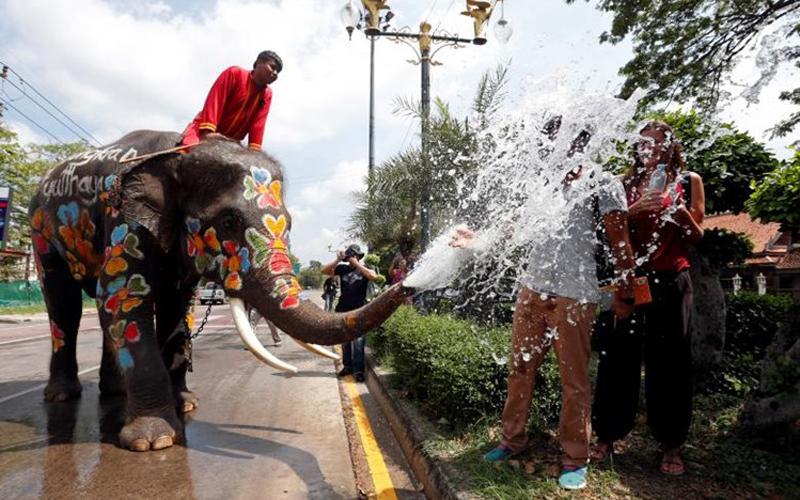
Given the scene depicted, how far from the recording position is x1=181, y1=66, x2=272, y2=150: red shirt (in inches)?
175

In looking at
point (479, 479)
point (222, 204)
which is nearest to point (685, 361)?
point (479, 479)

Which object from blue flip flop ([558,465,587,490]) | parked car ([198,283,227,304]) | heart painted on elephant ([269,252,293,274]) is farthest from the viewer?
parked car ([198,283,227,304])

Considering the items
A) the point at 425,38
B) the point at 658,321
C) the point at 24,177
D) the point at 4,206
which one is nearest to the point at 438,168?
the point at 425,38

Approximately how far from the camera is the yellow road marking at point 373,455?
3.25 m

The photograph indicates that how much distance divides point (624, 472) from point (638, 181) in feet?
5.72

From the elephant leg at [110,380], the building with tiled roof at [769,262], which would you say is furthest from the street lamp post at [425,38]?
the building with tiled roof at [769,262]

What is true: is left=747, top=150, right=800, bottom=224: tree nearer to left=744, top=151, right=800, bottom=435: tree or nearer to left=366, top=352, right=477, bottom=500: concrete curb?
left=744, top=151, right=800, bottom=435: tree

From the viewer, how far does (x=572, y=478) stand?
8.87 feet

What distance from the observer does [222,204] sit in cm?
395

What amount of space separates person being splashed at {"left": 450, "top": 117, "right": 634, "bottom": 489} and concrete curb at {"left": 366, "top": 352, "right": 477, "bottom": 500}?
0.33m

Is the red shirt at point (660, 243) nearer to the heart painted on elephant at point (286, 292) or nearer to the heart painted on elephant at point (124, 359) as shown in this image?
→ the heart painted on elephant at point (286, 292)

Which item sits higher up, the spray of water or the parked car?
the spray of water

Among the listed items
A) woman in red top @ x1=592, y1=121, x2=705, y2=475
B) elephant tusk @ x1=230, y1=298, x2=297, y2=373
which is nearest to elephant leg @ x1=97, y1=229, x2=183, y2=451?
elephant tusk @ x1=230, y1=298, x2=297, y2=373

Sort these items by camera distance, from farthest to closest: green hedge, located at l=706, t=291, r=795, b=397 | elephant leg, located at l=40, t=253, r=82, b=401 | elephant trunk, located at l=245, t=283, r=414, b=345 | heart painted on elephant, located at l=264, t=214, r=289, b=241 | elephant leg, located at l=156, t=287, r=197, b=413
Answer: green hedge, located at l=706, t=291, r=795, b=397 → elephant leg, located at l=40, t=253, r=82, b=401 → elephant leg, located at l=156, t=287, r=197, b=413 → heart painted on elephant, located at l=264, t=214, r=289, b=241 → elephant trunk, located at l=245, t=283, r=414, b=345
